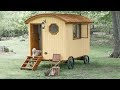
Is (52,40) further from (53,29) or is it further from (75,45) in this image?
(75,45)

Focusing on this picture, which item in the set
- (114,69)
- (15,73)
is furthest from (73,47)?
(15,73)

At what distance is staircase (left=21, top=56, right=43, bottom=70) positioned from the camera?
8305mm

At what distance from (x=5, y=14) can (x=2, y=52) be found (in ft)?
12.6

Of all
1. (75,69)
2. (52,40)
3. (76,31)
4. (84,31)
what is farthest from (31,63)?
(84,31)

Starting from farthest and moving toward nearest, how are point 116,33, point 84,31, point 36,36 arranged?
point 116,33 → point 84,31 → point 36,36

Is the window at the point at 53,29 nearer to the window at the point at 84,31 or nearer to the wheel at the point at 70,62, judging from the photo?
the wheel at the point at 70,62

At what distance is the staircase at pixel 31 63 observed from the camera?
27.2 ft

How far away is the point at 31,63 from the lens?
342 inches

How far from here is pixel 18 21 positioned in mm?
13320

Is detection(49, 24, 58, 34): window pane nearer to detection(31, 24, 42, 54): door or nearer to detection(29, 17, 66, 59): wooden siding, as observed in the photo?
detection(29, 17, 66, 59): wooden siding

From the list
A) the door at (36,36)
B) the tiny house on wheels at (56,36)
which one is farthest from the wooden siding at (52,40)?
the door at (36,36)

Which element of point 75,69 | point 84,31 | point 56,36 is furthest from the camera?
point 84,31

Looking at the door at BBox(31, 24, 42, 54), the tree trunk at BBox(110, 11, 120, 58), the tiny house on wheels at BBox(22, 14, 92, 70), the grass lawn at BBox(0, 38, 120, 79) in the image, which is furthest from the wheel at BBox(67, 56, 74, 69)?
the tree trunk at BBox(110, 11, 120, 58)

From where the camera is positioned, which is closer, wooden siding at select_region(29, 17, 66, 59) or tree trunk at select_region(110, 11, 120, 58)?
wooden siding at select_region(29, 17, 66, 59)
